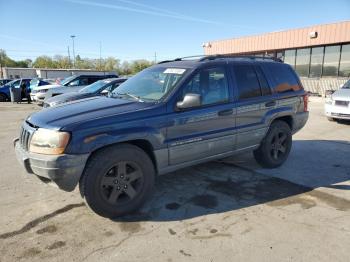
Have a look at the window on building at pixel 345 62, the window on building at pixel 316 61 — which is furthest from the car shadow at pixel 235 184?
the window on building at pixel 316 61

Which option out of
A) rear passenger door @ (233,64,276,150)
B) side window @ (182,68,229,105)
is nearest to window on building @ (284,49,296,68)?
rear passenger door @ (233,64,276,150)

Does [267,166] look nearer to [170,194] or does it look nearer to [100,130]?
[170,194]

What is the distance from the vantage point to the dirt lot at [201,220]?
310 centimetres

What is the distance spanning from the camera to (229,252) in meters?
3.09

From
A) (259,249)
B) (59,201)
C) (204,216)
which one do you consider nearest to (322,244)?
(259,249)

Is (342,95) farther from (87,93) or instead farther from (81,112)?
(81,112)

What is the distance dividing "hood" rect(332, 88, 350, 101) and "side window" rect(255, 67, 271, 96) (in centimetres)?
603

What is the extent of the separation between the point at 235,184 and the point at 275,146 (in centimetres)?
128

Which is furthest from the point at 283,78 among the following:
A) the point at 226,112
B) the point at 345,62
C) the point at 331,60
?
the point at 331,60

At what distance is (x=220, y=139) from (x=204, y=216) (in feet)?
4.03

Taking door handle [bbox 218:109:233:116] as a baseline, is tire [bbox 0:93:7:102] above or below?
below

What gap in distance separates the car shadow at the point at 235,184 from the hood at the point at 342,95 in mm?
4107

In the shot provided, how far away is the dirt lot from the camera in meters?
3.10

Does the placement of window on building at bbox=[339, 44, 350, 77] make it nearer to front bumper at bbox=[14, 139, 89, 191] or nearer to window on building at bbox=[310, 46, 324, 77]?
window on building at bbox=[310, 46, 324, 77]
